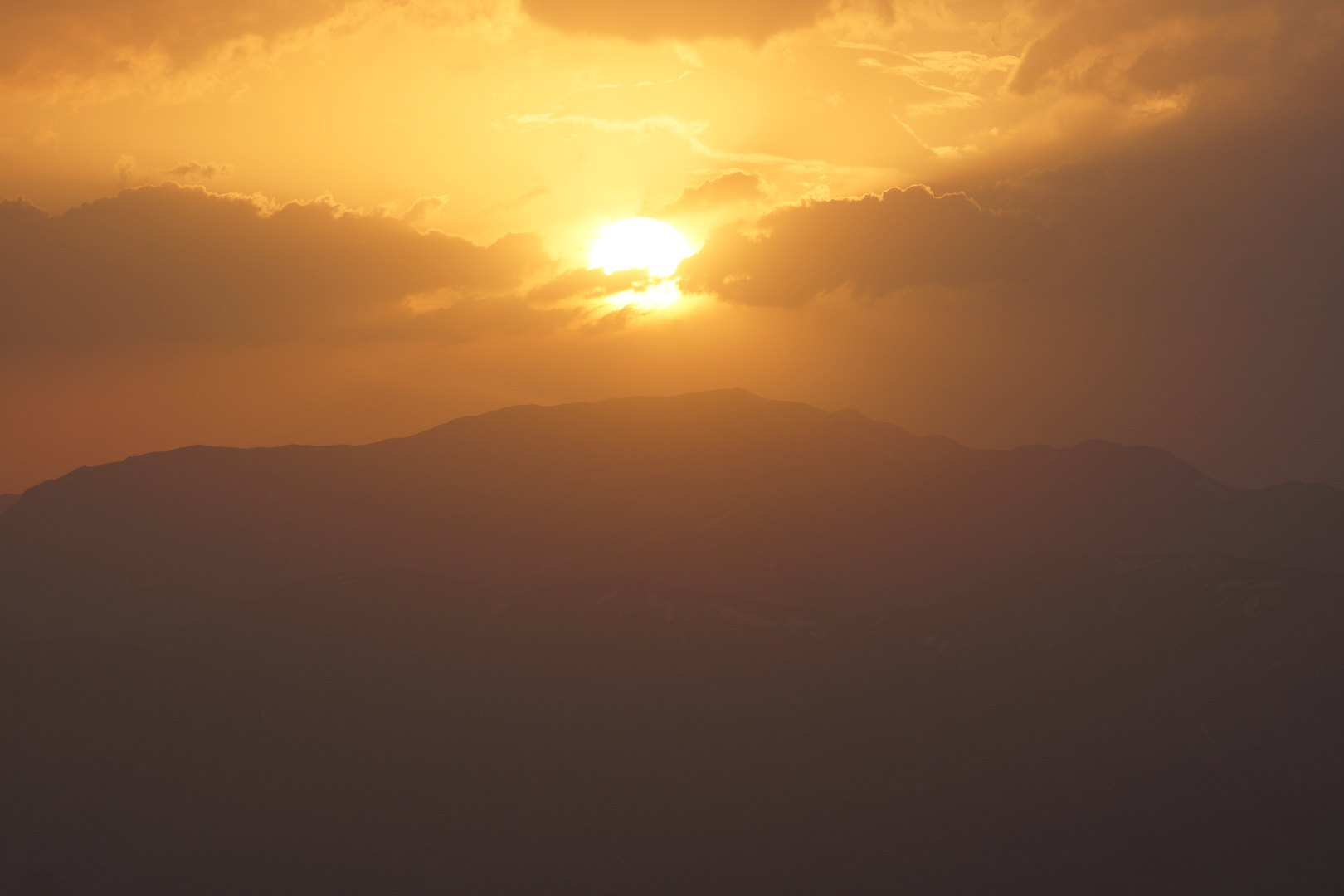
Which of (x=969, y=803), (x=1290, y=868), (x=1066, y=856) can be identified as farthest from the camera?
(x=969, y=803)

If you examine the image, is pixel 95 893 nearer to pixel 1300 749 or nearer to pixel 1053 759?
pixel 1053 759

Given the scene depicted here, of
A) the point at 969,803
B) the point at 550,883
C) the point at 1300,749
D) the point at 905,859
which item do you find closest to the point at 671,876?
the point at 550,883

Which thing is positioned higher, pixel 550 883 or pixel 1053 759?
pixel 1053 759

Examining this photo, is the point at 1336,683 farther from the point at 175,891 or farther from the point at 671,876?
the point at 175,891

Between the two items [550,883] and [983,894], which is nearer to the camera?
[983,894]

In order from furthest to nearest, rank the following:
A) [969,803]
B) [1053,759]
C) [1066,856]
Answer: [1053,759] → [969,803] → [1066,856]

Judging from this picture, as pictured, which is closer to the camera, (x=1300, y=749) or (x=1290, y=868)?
(x=1290, y=868)

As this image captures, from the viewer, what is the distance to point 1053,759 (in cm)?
19400

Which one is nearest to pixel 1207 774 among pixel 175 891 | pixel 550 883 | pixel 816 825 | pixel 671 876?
pixel 816 825

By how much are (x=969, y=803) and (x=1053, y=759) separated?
22209 mm

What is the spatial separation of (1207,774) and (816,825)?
66.0m

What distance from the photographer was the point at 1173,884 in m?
162

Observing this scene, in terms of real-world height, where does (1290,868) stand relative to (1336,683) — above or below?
below

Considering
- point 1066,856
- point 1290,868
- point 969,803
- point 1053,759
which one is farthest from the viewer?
point 1053,759
